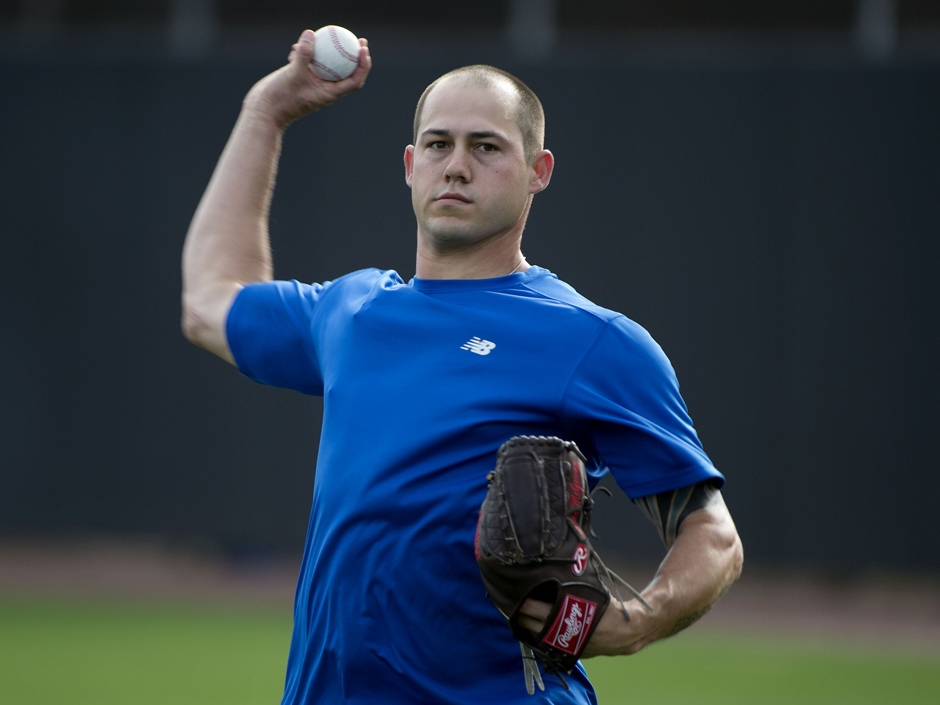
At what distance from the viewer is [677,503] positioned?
6.82ft

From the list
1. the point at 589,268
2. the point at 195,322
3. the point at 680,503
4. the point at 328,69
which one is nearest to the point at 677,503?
the point at 680,503

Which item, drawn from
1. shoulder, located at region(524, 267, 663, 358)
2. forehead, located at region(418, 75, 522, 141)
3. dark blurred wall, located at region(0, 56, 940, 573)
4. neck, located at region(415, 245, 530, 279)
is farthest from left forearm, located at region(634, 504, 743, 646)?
dark blurred wall, located at region(0, 56, 940, 573)

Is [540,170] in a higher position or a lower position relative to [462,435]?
higher

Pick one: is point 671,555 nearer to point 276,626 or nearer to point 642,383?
point 642,383

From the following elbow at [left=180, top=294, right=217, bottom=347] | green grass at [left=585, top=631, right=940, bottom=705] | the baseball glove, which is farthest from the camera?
green grass at [left=585, top=631, right=940, bottom=705]

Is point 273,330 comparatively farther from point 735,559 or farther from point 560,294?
point 735,559

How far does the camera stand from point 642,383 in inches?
82.2

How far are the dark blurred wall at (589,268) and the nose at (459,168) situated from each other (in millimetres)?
7176

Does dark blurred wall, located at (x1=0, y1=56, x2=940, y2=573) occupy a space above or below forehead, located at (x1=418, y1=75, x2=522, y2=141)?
below

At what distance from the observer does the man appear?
2041mm

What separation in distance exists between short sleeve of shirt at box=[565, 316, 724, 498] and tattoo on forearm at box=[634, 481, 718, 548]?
0.10ft

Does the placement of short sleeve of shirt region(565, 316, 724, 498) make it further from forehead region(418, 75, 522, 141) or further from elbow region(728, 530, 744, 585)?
forehead region(418, 75, 522, 141)

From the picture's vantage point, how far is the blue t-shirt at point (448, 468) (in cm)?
205

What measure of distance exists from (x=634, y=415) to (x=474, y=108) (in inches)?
29.3
